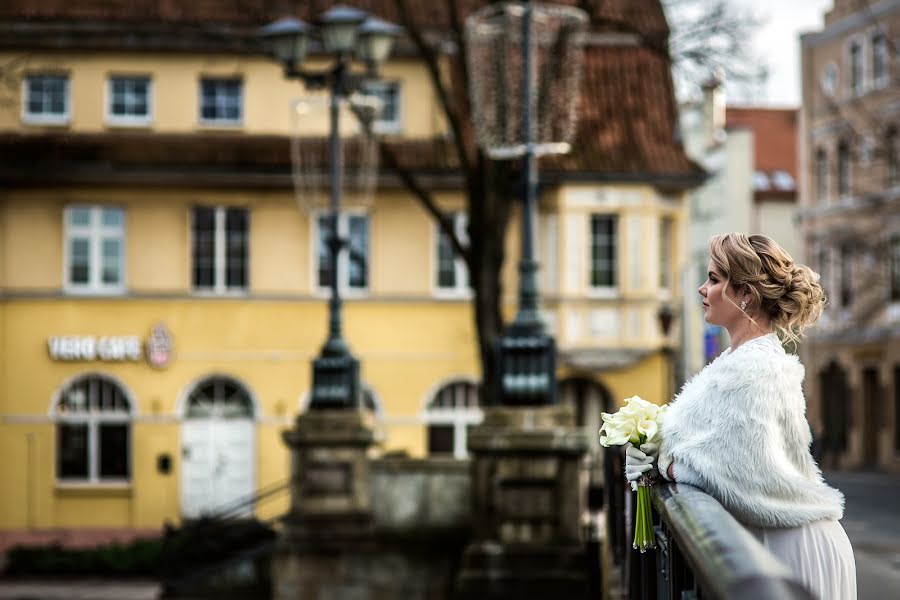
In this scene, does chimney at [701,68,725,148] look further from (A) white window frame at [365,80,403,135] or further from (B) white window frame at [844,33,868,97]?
(A) white window frame at [365,80,403,135]

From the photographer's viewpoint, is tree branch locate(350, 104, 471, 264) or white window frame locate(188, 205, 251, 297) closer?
tree branch locate(350, 104, 471, 264)

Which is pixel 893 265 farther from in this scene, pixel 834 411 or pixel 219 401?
pixel 219 401

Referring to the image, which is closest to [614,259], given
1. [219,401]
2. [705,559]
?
[219,401]

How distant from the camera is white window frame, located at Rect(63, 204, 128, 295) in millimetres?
36344

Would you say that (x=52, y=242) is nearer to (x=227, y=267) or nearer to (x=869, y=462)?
(x=227, y=267)

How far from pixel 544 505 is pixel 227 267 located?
775 inches

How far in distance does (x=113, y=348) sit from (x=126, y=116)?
456 cm

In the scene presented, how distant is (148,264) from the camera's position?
119ft

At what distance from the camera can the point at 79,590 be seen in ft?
89.9

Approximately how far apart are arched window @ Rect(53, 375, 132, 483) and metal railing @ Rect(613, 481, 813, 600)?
30424 millimetres

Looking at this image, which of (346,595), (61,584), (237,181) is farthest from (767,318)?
(237,181)

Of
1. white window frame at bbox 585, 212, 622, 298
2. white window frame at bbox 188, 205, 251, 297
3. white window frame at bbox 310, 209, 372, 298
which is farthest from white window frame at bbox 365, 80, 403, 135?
white window frame at bbox 585, 212, 622, 298

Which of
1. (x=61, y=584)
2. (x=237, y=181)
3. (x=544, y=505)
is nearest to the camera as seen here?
(x=544, y=505)

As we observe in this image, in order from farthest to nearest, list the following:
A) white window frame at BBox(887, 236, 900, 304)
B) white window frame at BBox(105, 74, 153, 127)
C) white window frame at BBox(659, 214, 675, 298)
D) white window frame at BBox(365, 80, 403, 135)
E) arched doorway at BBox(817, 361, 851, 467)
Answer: arched doorway at BBox(817, 361, 851, 467)
white window frame at BBox(887, 236, 900, 304)
white window frame at BBox(659, 214, 675, 298)
white window frame at BBox(365, 80, 403, 135)
white window frame at BBox(105, 74, 153, 127)
